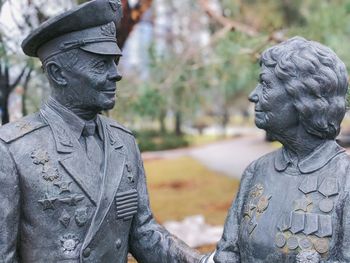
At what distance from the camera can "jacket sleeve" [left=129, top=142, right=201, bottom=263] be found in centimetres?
277

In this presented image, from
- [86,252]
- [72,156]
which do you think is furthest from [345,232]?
[72,156]

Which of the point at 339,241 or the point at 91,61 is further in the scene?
the point at 91,61

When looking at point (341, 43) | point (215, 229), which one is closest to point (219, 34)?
point (341, 43)

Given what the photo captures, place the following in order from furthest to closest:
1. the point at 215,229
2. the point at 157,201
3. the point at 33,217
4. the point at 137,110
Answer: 1. the point at 157,201
2. the point at 215,229
3. the point at 137,110
4. the point at 33,217

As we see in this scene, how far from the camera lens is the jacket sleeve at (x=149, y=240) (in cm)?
277

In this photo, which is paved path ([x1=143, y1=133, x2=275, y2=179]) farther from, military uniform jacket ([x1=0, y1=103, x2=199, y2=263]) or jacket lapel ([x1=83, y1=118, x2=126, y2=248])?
military uniform jacket ([x1=0, y1=103, x2=199, y2=263])

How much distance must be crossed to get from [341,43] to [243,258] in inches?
148

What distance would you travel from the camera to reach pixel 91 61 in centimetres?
250

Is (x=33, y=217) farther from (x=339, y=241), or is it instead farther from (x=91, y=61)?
(x=339, y=241)

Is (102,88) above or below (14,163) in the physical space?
above

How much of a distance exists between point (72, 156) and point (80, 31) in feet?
1.76

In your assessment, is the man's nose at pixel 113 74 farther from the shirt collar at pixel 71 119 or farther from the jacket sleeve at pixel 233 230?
the jacket sleeve at pixel 233 230

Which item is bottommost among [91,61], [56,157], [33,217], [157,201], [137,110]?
[157,201]

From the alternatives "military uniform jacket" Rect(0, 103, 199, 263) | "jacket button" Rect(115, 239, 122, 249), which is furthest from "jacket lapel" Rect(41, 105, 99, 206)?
"jacket button" Rect(115, 239, 122, 249)
